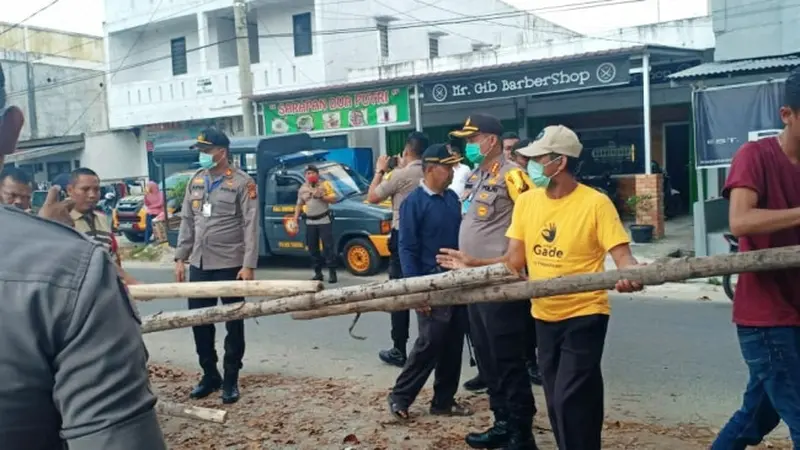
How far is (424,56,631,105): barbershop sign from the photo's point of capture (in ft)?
47.7

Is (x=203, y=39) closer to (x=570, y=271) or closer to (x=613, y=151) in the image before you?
(x=613, y=151)

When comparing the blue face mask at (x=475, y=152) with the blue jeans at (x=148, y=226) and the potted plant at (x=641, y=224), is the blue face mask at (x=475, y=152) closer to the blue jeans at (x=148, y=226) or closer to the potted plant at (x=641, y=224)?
the potted plant at (x=641, y=224)

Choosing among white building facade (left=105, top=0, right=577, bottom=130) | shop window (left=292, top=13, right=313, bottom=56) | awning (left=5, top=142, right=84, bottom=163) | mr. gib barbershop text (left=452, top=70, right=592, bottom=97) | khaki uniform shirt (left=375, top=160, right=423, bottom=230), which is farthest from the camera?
awning (left=5, top=142, right=84, bottom=163)

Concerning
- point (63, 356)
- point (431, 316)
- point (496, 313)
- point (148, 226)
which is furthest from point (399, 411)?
point (148, 226)

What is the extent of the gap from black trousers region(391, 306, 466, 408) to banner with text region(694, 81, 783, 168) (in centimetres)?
791

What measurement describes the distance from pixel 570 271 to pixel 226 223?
310 cm

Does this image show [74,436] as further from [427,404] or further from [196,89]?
[196,89]

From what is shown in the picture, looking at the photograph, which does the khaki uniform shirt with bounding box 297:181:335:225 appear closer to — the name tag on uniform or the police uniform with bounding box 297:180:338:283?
the police uniform with bounding box 297:180:338:283

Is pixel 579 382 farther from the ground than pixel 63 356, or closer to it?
closer to it

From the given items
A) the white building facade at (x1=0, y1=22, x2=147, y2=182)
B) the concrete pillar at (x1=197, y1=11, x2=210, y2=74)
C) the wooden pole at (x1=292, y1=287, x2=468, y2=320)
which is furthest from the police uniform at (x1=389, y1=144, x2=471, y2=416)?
the white building facade at (x1=0, y1=22, x2=147, y2=182)

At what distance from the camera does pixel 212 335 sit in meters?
5.97

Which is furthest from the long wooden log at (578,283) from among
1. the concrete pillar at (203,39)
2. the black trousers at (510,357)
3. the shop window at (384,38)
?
the concrete pillar at (203,39)

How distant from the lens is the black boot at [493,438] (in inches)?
181

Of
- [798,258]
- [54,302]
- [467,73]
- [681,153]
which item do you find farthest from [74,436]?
[681,153]
